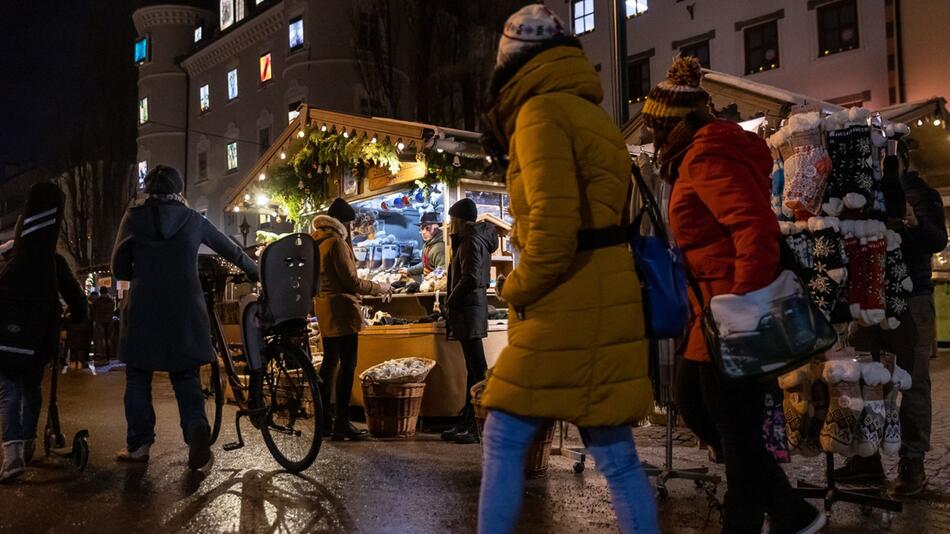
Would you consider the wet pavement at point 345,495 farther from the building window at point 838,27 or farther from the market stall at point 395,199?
the building window at point 838,27

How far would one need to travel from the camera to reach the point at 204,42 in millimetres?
39281

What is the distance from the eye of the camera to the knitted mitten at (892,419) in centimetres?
430

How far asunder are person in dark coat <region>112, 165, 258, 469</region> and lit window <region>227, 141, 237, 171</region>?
32739 mm

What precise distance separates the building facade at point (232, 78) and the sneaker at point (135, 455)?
26.8 metres

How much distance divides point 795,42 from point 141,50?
1376 inches

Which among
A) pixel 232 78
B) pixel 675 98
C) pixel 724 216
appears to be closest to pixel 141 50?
pixel 232 78

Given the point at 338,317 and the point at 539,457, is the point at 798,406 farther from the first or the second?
the point at 338,317

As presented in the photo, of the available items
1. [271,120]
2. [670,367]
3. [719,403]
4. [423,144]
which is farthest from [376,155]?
[271,120]

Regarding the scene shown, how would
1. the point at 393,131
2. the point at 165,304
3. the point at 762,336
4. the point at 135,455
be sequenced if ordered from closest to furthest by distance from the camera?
the point at 762,336, the point at 165,304, the point at 135,455, the point at 393,131

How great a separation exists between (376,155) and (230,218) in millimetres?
27504

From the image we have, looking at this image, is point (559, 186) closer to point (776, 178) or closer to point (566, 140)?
point (566, 140)

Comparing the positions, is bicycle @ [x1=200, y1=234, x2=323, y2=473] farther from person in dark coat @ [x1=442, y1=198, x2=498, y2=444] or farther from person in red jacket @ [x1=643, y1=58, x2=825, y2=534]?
person in red jacket @ [x1=643, y1=58, x2=825, y2=534]

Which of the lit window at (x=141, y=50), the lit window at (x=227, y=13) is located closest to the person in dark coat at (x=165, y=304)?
the lit window at (x=227, y=13)

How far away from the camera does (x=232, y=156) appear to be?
37156 millimetres
